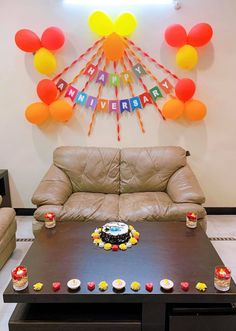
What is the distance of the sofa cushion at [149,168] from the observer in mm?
2938

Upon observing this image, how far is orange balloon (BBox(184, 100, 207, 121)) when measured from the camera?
9.74ft

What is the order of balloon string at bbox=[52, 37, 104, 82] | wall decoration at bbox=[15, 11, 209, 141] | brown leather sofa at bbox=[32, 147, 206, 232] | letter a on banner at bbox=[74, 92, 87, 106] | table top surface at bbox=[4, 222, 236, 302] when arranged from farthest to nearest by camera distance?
1. letter a on banner at bbox=[74, 92, 87, 106]
2. balloon string at bbox=[52, 37, 104, 82]
3. wall decoration at bbox=[15, 11, 209, 141]
4. brown leather sofa at bbox=[32, 147, 206, 232]
5. table top surface at bbox=[4, 222, 236, 302]

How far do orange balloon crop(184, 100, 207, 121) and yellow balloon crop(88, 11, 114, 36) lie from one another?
1.10 metres

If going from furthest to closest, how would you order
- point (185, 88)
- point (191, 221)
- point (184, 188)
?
point (185, 88) < point (184, 188) < point (191, 221)

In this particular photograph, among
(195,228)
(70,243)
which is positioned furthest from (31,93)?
(195,228)

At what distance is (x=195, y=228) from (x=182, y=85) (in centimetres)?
147

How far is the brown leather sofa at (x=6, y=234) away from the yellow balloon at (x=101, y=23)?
6.35ft

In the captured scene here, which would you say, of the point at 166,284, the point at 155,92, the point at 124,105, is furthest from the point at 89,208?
the point at 155,92

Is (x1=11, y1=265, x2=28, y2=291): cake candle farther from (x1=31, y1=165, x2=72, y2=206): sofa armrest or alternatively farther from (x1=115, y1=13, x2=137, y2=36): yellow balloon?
(x1=115, y1=13, x2=137, y2=36): yellow balloon

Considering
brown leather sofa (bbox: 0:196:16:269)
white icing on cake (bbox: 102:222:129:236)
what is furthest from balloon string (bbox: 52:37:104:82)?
white icing on cake (bbox: 102:222:129:236)

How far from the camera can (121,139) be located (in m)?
3.27

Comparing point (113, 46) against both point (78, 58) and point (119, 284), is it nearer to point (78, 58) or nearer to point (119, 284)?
point (78, 58)

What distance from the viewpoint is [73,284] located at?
1.55 m

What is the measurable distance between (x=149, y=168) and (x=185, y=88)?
2.92ft
